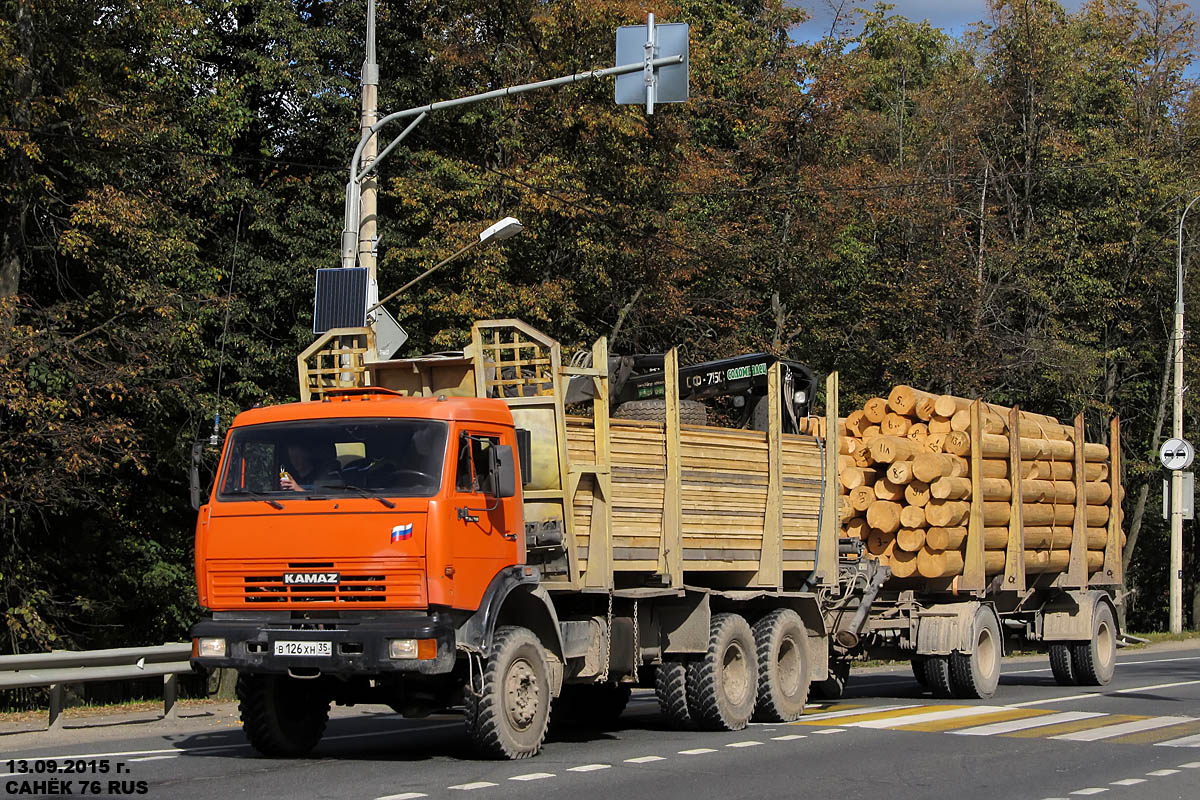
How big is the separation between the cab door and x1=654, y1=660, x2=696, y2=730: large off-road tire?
2959 mm

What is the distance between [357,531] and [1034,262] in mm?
33286

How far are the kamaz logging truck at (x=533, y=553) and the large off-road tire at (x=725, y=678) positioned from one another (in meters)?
0.02

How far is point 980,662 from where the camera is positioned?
1777 cm

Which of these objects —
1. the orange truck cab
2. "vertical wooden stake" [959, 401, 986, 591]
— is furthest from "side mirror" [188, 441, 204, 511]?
"vertical wooden stake" [959, 401, 986, 591]

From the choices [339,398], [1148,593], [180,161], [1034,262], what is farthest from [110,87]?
[1148,593]

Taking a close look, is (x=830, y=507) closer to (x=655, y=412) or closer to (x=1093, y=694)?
(x=655, y=412)

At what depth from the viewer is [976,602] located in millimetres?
18047

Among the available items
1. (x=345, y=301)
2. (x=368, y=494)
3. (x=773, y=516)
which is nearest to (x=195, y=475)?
(x=368, y=494)

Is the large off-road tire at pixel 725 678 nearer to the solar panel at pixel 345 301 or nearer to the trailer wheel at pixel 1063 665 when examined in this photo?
the solar panel at pixel 345 301

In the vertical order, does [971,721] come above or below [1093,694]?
above

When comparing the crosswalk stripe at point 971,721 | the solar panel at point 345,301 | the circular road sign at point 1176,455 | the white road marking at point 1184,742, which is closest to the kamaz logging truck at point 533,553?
the crosswalk stripe at point 971,721

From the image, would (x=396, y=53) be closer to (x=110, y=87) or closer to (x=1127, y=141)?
(x=110, y=87)

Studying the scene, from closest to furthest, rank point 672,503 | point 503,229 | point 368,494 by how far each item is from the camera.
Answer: point 368,494
point 672,503
point 503,229

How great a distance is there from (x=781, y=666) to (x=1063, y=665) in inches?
288
